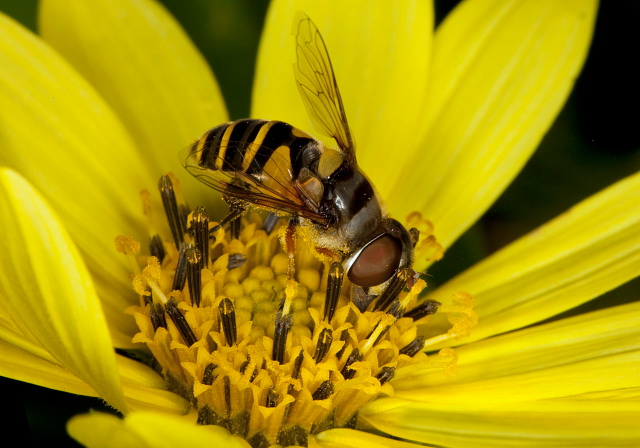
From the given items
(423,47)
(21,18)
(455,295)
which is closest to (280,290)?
(455,295)

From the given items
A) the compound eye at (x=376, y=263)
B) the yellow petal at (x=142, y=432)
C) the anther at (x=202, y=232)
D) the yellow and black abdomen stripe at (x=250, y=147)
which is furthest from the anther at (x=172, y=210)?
the yellow petal at (x=142, y=432)

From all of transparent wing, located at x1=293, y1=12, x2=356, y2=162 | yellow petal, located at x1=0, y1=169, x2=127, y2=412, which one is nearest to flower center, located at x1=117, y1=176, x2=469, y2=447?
transparent wing, located at x1=293, y1=12, x2=356, y2=162

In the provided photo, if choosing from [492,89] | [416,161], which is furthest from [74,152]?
[492,89]

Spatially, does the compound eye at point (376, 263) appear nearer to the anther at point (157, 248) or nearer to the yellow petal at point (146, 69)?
the anther at point (157, 248)

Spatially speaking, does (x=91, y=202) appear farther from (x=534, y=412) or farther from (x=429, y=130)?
(x=534, y=412)

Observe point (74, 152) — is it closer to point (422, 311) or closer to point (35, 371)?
point (35, 371)

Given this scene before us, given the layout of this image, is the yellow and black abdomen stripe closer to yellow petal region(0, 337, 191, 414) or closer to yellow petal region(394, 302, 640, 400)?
yellow petal region(0, 337, 191, 414)

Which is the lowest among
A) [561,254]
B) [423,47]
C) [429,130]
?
[561,254]
